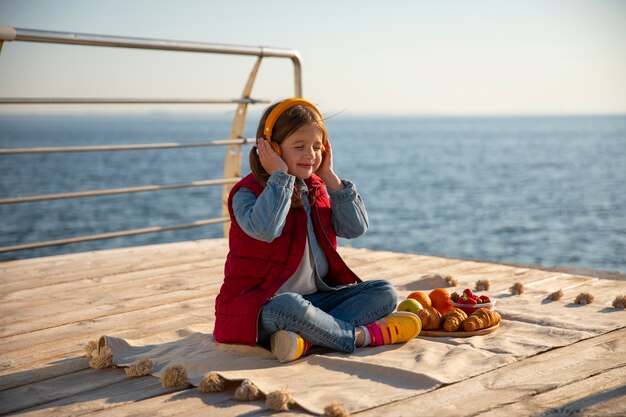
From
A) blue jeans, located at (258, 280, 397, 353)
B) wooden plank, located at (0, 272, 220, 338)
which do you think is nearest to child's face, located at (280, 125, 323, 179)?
blue jeans, located at (258, 280, 397, 353)

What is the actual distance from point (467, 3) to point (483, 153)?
35.2ft

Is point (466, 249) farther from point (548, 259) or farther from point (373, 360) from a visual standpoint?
point (373, 360)

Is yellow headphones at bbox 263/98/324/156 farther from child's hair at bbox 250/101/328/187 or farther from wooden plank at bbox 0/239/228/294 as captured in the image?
wooden plank at bbox 0/239/228/294

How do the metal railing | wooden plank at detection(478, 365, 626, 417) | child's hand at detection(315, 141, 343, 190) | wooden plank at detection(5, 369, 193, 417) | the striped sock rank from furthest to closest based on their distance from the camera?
1. the metal railing
2. child's hand at detection(315, 141, 343, 190)
3. the striped sock
4. wooden plank at detection(5, 369, 193, 417)
5. wooden plank at detection(478, 365, 626, 417)

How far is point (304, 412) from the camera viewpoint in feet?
5.21

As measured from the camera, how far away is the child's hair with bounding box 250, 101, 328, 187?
2109 mm

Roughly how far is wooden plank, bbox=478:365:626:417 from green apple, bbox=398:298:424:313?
65 cm

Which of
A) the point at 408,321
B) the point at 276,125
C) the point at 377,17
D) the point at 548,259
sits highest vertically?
the point at 377,17

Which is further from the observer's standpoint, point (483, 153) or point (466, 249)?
point (483, 153)

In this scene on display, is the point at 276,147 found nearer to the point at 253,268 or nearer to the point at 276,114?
the point at 276,114

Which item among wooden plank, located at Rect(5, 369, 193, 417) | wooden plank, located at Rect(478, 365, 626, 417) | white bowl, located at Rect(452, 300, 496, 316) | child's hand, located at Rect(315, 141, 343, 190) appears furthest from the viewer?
white bowl, located at Rect(452, 300, 496, 316)

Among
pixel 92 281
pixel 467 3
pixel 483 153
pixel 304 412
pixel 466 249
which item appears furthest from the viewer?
pixel 467 3

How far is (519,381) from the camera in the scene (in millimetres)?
1762

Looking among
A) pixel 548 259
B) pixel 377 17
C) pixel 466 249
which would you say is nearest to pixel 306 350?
pixel 548 259
